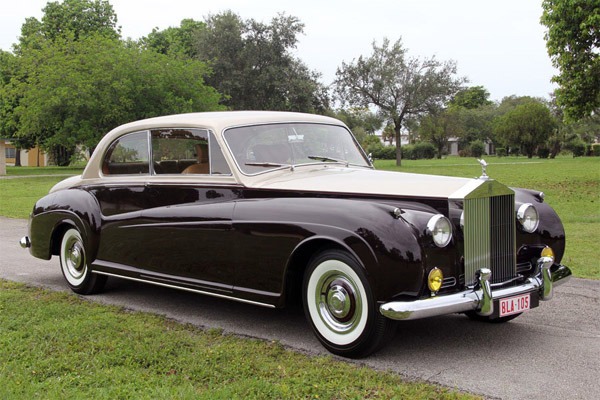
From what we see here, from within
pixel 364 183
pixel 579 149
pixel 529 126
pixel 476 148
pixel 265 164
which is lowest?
pixel 364 183

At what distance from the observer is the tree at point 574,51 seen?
18328mm

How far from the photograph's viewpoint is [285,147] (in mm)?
5492

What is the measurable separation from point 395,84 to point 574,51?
1105 inches

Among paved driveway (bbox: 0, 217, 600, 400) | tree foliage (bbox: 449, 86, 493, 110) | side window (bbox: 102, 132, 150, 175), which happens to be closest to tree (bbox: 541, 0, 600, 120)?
paved driveway (bbox: 0, 217, 600, 400)

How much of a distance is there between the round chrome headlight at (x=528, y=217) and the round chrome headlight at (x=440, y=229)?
0.89 meters

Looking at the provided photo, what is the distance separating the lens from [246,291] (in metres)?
4.82

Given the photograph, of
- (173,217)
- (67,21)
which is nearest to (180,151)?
(173,217)

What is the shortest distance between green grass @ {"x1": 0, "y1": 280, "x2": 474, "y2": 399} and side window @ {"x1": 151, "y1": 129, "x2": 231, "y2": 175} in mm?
1355

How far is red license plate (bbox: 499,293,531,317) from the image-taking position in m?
4.23

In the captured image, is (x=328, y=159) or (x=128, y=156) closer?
(x=328, y=159)

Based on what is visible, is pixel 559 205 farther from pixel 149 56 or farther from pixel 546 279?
pixel 149 56

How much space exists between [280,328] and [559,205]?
11.5 meters

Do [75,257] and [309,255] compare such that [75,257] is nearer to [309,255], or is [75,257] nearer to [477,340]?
[309,255]

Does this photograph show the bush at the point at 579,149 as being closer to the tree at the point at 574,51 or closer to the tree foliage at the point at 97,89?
→ the tree foliage at the point at 97,89
